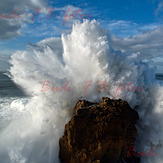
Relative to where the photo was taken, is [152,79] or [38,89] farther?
[152,79]

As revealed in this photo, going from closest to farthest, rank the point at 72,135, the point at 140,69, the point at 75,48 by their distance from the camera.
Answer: the point at 72,135 < the point at 140,69 < the point at 75,48

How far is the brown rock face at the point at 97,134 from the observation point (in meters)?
6.59

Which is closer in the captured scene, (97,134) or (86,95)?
(97,134)

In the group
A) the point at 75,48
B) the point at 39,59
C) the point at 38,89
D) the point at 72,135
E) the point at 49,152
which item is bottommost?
the point at 49,152

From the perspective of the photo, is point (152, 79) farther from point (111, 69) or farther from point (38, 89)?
point (38, 89)

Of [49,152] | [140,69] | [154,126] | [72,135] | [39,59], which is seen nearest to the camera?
[72,135]

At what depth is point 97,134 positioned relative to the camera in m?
6.66

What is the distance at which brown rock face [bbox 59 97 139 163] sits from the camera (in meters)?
6.59

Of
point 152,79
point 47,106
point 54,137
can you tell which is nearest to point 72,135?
point 54,137

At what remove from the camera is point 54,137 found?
830 centimetres

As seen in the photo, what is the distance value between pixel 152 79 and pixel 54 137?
8526 mm

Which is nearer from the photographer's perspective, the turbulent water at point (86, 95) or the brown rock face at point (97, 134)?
the brown rock face at point (97, 134)

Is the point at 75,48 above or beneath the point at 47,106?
above

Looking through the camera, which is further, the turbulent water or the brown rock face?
the turbulent water
